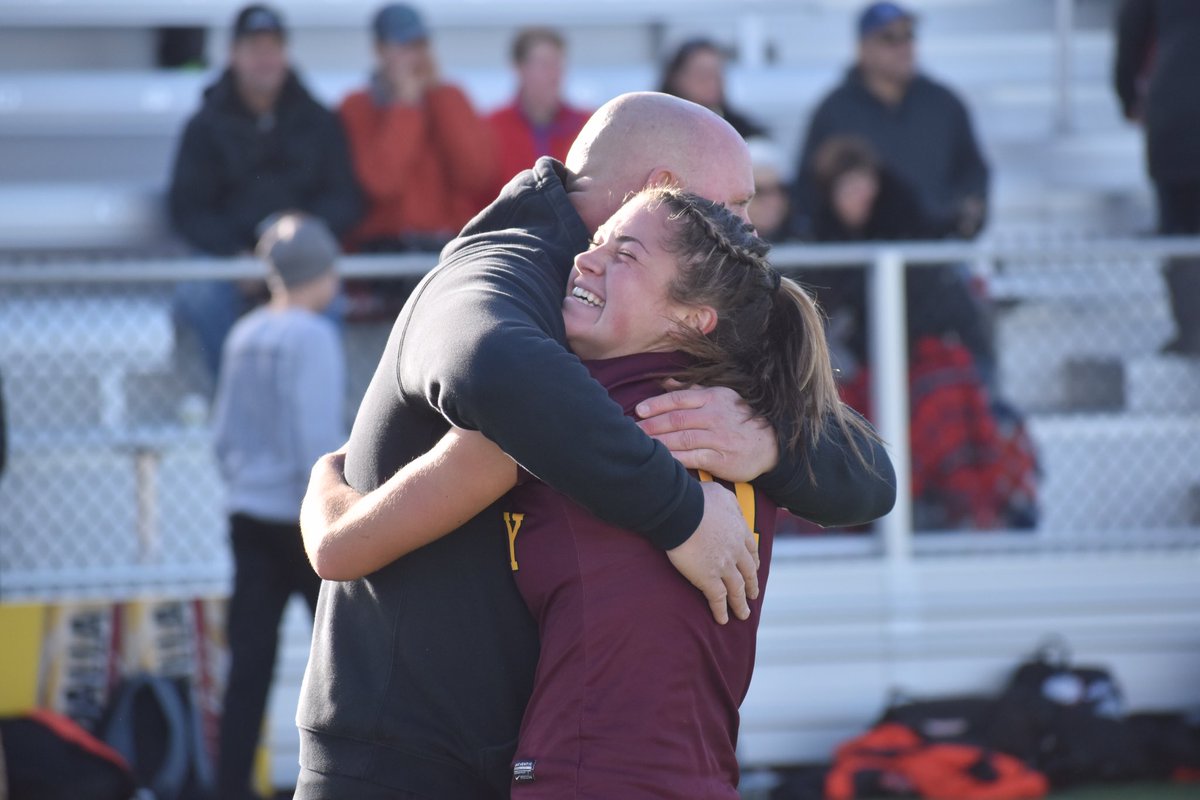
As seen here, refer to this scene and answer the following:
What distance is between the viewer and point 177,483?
207 inches

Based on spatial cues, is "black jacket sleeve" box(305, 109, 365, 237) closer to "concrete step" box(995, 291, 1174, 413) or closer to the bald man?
"concrete step" box(995, 291, 1174, 413)

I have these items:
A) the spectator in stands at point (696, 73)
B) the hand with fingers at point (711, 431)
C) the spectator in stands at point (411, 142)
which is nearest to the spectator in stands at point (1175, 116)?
the spectator in stands at point (696, 73)

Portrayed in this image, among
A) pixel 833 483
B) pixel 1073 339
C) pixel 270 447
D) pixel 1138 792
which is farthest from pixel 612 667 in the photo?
pixel 1073 339

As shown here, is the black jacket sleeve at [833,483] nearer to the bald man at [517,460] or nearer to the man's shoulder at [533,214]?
the bald man at [517,460]

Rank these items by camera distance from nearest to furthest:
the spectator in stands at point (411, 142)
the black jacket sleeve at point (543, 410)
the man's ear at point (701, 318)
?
the black jacket sleeve at point (543, 410) < the man's ear at point (701, 318) < the spectator in stands at point (411, 142)

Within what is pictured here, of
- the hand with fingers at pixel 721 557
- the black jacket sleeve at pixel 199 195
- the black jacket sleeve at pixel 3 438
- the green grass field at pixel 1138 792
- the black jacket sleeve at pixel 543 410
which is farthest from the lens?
the black jacket sleeve at pixel 199 195

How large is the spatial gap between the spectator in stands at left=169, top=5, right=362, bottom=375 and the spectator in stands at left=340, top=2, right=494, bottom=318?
0.47ft

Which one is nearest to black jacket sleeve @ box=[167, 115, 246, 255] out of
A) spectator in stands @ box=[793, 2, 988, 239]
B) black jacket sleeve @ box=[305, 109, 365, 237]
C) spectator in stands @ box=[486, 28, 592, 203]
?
black jacket sleeve @ box=[305, 109, 365, 237]

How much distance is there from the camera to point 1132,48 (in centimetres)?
657

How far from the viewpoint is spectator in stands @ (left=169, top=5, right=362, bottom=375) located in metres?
5.97

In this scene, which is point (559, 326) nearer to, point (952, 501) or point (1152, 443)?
point (952, 501)

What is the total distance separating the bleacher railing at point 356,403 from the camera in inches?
201

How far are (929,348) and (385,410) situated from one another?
3574mm

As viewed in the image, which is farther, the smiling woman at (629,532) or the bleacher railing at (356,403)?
the bleacher railing at (356,403)
